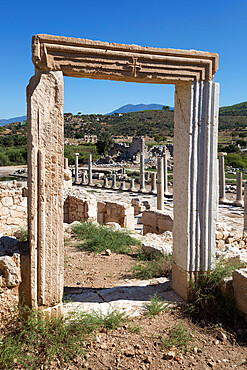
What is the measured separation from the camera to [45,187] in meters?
3.65

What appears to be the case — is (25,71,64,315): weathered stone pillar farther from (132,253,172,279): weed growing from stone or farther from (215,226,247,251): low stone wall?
(215,226,247,251): low stone wall

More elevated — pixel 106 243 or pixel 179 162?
pixel 179 162

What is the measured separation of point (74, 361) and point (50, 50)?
130 inches

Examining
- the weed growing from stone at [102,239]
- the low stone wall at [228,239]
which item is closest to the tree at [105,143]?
the low stone wall at [228,239]

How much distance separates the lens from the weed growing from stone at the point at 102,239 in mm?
6895

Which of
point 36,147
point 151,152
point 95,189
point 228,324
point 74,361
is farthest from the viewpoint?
point 151,152

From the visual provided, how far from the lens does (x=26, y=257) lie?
370 centimetres

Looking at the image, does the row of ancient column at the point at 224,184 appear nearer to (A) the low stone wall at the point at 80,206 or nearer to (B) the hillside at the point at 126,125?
(A) the low stone wall at the point at 80,206

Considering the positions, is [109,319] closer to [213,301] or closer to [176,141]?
[213,301]

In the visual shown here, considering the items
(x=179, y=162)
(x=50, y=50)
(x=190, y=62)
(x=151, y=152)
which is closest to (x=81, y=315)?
(x=179, y=162)

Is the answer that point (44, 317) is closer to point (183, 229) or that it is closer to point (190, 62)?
point (183, 229)

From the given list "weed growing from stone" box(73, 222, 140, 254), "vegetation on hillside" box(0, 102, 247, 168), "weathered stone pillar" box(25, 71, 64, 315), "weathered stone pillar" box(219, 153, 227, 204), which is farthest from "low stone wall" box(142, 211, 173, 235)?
"vegetation on hillside" box(0, 102, 247, 168)

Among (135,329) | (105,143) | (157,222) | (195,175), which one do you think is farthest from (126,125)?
(135,329)

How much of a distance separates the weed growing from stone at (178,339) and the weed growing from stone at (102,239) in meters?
3.10
